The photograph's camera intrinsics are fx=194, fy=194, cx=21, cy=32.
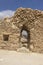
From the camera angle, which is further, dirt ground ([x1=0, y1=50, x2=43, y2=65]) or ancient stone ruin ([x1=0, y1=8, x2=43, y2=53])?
ancient stone ruin ([x1=0, y1=8, x2=43, y2=53])

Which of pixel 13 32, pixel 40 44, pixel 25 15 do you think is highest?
pixel 25 15

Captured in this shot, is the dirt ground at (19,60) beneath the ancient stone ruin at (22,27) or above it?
beneath

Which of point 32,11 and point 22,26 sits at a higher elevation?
point 32,11

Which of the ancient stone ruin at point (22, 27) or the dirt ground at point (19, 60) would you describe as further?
the ancient stone ruin at point (22, 27)

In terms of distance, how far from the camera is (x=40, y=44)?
1650cm

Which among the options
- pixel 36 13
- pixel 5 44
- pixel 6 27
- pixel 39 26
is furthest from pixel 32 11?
pixel 5 44

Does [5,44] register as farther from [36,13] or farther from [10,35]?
[36,13]

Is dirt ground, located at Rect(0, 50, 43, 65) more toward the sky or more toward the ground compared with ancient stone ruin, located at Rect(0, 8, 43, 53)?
more toward the ground

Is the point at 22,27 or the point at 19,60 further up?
the point at 22,27

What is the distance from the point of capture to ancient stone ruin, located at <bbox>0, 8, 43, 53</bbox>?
1661cm

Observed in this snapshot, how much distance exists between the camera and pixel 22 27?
1753 cm

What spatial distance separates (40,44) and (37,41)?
0.36 m

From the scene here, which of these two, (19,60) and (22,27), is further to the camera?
(22,27)

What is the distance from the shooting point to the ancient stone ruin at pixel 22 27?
16609mm
